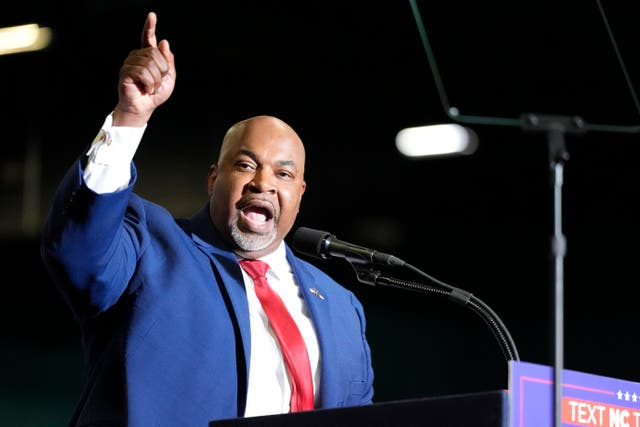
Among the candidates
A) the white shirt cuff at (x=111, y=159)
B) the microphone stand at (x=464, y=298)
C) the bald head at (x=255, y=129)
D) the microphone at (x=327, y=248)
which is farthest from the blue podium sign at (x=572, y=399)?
the bald head at (x=255, y=129)

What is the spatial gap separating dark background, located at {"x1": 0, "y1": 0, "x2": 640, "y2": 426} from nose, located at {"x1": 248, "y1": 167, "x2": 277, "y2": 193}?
8.37 feet

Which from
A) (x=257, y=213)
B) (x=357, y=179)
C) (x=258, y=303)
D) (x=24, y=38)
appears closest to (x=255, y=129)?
(x=257, y=213)

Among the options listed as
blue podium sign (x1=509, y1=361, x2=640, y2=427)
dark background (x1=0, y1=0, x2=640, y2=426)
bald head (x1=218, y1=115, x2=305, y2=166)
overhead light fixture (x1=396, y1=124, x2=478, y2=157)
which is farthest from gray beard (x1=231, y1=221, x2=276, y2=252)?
overhead light fixture (x1=396, y1=124, x2=478, y2=157)

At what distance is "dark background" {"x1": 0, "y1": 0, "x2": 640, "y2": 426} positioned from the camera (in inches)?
216

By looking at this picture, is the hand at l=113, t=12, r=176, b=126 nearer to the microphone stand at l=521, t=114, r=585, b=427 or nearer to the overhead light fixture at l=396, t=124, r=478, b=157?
the microphone stand at l=521, t=114, r=585, b=427

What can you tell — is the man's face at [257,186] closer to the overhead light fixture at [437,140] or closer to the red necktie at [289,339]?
the red necktie at [289,339]

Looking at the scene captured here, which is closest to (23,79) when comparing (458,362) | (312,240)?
(458,362)

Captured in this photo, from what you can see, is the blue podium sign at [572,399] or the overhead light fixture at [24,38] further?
the overhead light fixture at [24,38]

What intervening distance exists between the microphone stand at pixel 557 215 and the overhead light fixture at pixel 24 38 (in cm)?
421

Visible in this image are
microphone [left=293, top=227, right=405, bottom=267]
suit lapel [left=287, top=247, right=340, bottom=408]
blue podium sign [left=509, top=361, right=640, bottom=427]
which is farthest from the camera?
suit lapel [left=287, top=247, right=340, bottom=408]

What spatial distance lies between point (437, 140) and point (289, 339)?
415cm

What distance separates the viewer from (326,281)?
273cm

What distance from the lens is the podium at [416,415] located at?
5.05 ft

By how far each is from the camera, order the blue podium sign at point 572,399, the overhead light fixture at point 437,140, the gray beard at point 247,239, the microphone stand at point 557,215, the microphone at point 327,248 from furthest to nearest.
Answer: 1. the overhead light fixture at point 437,140
2. the gray beard at point 247,239
3. the microphone at point 327,248
4. the blue podium sign at point 572,399
5. the microphone stand at point 557,215
